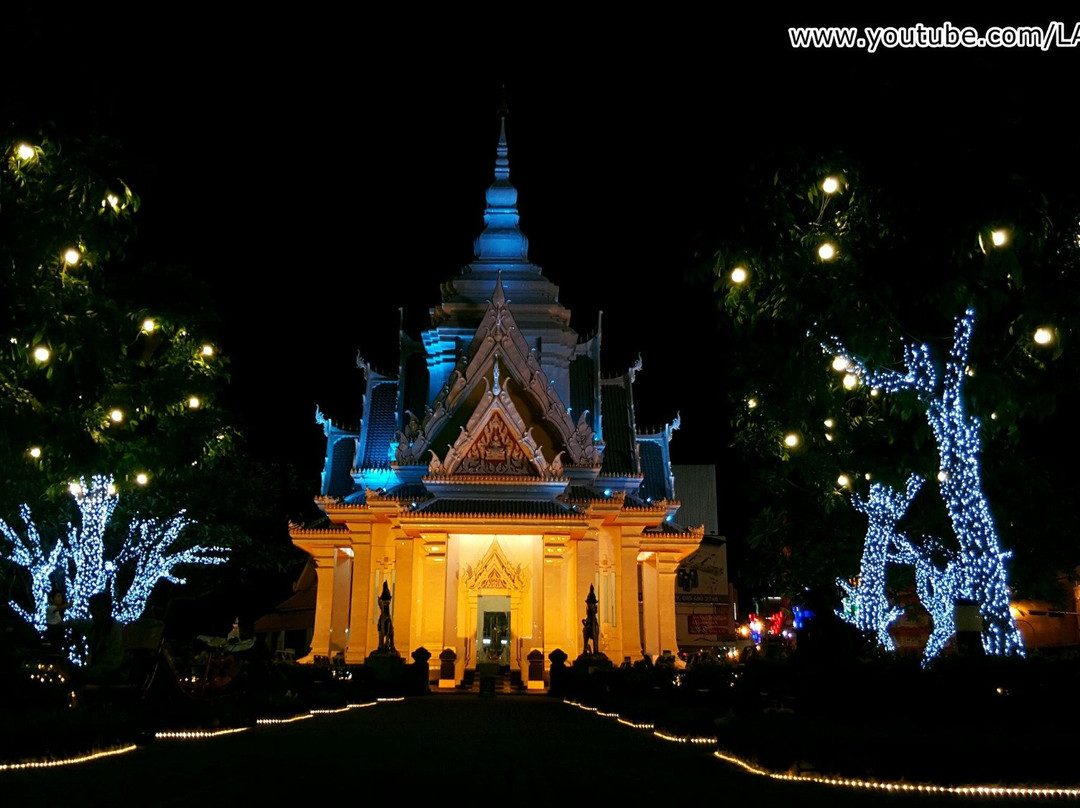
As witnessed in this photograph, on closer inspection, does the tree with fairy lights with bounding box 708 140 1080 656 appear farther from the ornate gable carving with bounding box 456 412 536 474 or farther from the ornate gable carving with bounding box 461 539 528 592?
the ornate gable carving with bounding box 461 539 528 592

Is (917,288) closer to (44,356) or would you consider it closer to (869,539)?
(44,356)

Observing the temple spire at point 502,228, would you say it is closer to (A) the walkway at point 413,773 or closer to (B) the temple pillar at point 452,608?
(B) the temple pillar at point 452,608

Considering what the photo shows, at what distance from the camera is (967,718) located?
33.9 feet

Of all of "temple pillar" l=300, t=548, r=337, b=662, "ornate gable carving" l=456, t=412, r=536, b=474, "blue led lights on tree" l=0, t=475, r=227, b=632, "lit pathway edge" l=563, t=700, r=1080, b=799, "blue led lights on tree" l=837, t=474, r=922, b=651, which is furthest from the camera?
"temple pillar" l=300, t=548, r=337, b=662

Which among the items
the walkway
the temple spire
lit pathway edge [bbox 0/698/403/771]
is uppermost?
the temple spire

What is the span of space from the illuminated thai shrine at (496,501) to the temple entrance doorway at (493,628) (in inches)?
1.6

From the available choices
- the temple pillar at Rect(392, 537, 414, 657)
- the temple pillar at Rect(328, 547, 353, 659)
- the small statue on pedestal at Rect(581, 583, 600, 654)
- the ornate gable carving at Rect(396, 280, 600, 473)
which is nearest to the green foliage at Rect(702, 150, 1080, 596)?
the small statue on pedestal at Rect(581, 583, 600, 654)

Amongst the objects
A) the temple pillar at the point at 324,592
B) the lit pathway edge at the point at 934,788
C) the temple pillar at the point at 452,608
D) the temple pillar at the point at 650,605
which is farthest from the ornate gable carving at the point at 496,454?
the lit pathway edge at the point at 934,788

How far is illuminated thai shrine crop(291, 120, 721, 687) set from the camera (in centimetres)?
2958

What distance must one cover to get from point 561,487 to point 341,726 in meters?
15.3

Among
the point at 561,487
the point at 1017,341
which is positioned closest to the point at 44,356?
the point at 1017,341

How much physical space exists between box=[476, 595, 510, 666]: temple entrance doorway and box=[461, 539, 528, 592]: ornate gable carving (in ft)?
1.89

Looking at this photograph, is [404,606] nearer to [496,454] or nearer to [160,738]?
[496,454]

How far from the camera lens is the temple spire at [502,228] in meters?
39.7
